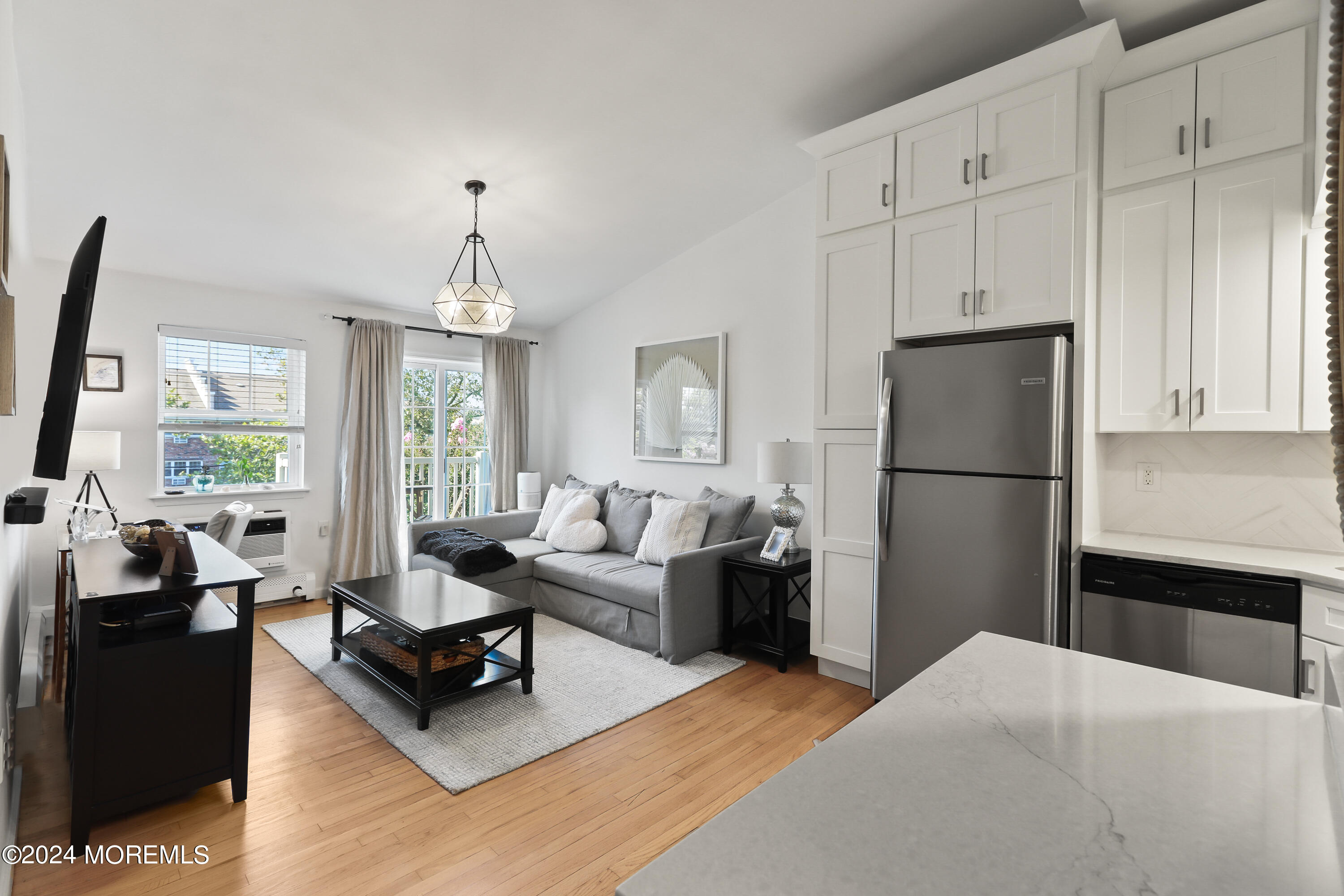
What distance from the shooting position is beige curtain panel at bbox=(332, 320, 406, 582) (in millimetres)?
4984

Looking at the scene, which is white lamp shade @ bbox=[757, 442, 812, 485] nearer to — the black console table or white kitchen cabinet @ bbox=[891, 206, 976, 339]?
white kitchen cabinet @ bbox=[891, 206, 976, 339]

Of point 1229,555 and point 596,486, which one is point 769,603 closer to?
point 596,486

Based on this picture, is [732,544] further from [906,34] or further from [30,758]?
[30,758]

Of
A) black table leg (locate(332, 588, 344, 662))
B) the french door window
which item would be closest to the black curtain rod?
the french door window

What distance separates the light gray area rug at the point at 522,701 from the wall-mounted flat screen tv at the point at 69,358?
1570 mm

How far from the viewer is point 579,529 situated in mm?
4754

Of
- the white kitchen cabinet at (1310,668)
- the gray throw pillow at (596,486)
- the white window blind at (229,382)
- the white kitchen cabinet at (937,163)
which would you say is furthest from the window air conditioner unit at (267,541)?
the white kitchen cabinet at (1310,668)

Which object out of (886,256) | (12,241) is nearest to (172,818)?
(12,241)

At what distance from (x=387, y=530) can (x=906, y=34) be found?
4.76 meters

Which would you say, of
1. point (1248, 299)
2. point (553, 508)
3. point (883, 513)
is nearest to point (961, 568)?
point (883, 513)

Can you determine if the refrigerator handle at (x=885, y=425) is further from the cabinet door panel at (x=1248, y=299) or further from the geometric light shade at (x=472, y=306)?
the geometric light shade at (x=472, y=306)

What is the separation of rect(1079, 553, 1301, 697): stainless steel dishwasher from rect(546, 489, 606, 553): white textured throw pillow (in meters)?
3.12

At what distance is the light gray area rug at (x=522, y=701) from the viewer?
258 cm

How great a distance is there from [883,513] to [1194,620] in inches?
43.1
